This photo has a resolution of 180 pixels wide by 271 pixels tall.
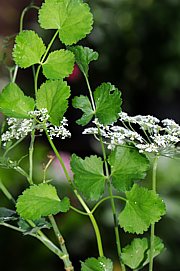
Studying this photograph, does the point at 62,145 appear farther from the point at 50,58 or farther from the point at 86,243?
the point at 50,58

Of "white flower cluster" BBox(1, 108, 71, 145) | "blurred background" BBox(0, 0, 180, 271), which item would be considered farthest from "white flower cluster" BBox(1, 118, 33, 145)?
"blurred background" BBox(0, 0, 180, 271)

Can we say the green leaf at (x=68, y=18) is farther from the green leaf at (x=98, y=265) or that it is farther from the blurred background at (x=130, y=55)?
the blurred background at (x=130, y=55)

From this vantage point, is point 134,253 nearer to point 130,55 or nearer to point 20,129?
point 20,129

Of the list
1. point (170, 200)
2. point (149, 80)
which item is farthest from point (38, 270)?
point (149, 80)

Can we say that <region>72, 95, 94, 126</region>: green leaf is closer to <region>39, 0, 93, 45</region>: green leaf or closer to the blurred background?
<region>39, 0, 93, 45</region>: green leaf

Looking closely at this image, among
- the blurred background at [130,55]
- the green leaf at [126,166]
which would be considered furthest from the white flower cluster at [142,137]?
the blurred background at [130,55]

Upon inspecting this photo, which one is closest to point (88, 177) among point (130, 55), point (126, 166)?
point (126, 166)

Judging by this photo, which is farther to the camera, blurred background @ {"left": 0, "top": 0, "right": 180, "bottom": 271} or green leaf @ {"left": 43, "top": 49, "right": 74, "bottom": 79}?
blurred background @ {"left": 0, "top": 0, "right": 180, "bottom": 271}
